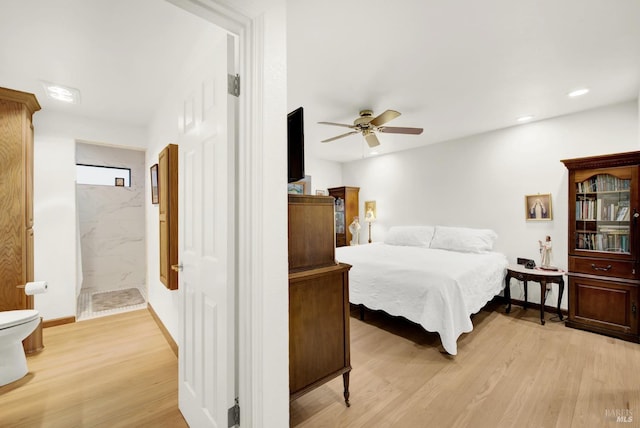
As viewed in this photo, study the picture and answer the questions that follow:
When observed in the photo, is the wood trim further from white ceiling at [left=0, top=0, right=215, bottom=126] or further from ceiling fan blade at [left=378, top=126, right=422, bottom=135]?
ceiling fan blade at [left=378, top=126, right=422, bottom=135]

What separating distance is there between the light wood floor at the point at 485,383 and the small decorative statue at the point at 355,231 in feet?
8.33

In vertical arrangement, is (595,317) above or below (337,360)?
below

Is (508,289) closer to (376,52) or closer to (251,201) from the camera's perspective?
(376,52)

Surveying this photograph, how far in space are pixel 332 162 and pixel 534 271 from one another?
4.26 metres

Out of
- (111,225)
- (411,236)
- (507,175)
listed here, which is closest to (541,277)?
(507,175)

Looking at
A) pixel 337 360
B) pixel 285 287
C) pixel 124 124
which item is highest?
pixel 124 124

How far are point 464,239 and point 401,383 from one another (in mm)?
2486

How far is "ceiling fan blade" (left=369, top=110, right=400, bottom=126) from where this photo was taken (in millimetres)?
2551

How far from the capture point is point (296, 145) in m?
1.52

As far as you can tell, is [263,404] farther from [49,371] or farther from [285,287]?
[49,371]

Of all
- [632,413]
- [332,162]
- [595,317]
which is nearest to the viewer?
[632,413]

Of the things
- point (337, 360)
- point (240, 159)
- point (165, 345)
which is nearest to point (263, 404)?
point (337, 360)

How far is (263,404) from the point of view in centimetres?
109

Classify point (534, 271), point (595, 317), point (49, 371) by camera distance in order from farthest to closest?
point (534, 271), point (595, 317), point (49, 371)
